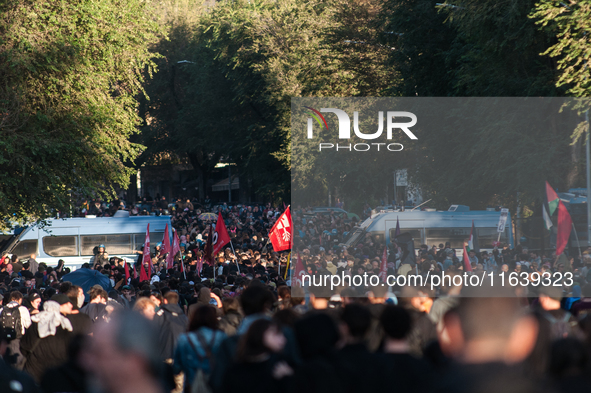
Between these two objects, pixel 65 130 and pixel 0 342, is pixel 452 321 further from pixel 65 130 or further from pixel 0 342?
pixel 65 130

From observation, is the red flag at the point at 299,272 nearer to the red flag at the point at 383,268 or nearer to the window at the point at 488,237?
the red flag at the point at 383,268

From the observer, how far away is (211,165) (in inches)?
2338

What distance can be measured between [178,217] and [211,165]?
21.1 meters

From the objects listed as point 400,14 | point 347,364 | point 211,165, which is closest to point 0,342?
point 347,364

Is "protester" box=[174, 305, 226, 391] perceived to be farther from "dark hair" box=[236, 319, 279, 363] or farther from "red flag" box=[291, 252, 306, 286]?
"red flag" box=[291, 252, 306, 286]

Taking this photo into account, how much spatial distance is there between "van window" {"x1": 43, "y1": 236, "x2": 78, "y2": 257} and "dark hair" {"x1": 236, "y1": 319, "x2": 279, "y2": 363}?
24432 mm

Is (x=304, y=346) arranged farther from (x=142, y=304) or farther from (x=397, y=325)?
(x=142, y=304)

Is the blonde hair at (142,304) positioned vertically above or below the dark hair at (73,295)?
above

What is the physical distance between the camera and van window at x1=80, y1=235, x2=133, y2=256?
88.7 ft

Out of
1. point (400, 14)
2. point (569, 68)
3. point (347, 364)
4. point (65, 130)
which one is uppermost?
point (400, 14)

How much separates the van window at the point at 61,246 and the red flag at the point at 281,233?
12562mm

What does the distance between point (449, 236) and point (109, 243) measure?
16.0m

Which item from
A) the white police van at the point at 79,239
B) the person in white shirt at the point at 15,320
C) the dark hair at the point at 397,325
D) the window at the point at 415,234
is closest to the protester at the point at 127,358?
the dark hair at the point at 397,325

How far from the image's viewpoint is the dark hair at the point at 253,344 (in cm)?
386
